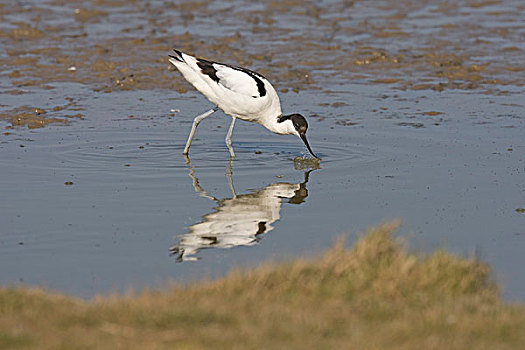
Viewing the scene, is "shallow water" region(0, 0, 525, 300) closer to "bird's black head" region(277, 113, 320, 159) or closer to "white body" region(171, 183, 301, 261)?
"white body" region(171, 183, 301, 261)

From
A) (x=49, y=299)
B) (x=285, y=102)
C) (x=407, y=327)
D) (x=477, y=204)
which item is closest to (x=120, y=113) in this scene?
(x=285, y=102)

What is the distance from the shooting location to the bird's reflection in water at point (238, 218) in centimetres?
737

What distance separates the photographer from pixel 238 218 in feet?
26.7

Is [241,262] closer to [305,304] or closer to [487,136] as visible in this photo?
[305,304]

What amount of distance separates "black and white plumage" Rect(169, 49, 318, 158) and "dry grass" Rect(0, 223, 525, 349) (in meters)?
4.19

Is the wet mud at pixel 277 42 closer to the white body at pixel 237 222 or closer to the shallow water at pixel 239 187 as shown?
the shallow water at pixel 239 187

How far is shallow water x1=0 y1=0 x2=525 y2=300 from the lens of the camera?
7391mm

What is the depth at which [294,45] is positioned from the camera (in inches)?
650

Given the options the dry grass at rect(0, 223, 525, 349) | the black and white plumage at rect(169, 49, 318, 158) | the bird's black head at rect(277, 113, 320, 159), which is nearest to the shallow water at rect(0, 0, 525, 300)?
the bird's black head at rect(277, 113, 320, 159)

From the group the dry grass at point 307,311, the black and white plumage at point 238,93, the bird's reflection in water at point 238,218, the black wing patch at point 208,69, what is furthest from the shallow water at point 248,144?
the black wing patch at point 208,69

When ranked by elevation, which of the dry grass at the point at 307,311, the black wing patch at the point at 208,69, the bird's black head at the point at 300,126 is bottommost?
the dry grass at the point at 307,311

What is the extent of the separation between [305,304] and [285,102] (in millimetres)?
7537

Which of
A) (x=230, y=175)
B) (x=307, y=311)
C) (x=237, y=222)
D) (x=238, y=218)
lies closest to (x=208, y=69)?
(x=230, y=175)

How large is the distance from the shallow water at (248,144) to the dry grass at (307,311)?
0.55 m
